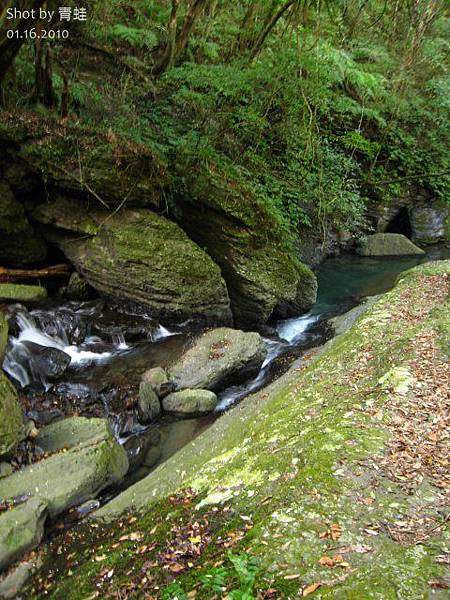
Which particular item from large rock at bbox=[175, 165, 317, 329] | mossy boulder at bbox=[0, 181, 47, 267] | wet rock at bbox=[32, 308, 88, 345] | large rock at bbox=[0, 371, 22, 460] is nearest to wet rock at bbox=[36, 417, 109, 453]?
large rock at bbox=[0, 371, 22, 460]

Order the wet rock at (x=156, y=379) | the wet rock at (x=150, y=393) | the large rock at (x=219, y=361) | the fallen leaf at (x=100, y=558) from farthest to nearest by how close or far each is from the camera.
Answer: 1. the large rock at (x=219, y=361)
2. the wet rock at (x=156, y=379)
3. the wet rock at (x=150, y=393)
4. the fallen leaf at (x=100, y=558)

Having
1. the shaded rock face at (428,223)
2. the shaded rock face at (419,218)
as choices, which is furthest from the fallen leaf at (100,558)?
the shaded rock face at (428,223)

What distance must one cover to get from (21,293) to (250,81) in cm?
709

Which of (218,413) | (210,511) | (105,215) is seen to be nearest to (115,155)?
(105,215)

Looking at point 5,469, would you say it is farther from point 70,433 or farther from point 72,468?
point 70,433

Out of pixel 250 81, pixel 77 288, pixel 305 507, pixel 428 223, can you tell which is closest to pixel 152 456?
pixel 305 507

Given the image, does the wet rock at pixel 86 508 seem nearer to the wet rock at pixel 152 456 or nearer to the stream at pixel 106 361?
the stream at pixel 106 361

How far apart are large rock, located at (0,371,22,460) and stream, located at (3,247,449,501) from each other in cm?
110

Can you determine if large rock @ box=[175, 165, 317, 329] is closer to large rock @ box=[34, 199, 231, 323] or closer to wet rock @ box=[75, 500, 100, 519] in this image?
large rock @ box=[34, 199, 231, 323]

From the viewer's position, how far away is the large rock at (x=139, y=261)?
34.8ft

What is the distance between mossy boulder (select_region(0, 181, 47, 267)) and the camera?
1057 cm

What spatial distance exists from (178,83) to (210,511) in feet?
38.1

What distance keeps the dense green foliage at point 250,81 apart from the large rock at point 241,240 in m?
0.34

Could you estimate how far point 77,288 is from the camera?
1100 cm
